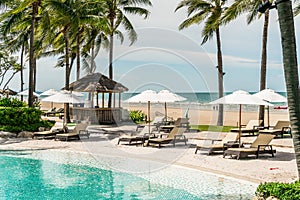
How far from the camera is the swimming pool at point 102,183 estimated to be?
28.7 feet

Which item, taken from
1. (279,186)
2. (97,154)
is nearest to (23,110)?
(97,154)

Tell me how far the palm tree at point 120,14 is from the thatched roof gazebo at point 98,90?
3.44ft

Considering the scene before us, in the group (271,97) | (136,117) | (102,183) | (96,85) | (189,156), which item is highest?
(96,85)

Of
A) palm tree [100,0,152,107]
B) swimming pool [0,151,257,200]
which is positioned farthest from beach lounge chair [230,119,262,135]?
palm tree [100,0,152,107]

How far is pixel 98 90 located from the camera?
72.8ft

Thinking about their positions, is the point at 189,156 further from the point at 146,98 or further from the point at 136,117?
the point at 136,117

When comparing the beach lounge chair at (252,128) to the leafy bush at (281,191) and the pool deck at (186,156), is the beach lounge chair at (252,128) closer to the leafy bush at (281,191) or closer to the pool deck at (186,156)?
the pool deck at (186,156)

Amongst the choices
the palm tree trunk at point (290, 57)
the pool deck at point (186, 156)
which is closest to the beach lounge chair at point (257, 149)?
the pool deck at point (186, 156)

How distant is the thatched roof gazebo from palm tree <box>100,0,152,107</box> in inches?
41.3

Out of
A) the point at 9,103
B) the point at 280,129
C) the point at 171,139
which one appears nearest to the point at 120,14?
the point at 9,103

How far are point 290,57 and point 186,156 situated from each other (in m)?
7.45

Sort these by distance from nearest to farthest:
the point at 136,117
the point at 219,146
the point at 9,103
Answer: the point at 219,146, the point at 9,103, the point at 136,117

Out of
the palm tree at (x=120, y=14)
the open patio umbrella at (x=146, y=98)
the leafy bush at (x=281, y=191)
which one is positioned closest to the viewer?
the leafy bush at (x=281, y=191)

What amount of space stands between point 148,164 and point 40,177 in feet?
10.3
